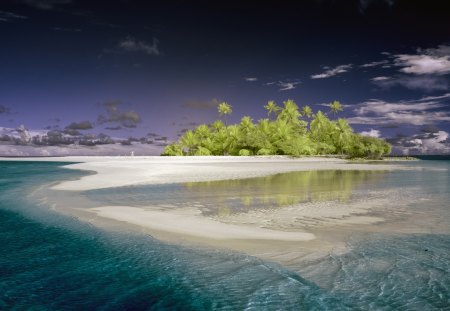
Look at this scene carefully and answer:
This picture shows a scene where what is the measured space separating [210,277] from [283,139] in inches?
2855

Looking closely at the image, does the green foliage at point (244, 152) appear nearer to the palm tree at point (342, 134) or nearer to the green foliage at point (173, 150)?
the green foliage at point (173, 150)

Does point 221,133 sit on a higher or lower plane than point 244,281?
higher

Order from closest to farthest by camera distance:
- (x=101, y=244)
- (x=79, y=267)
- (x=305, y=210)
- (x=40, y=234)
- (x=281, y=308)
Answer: (x=281, y=308) < (x=79, y=267) < (x=101, y=244) < (x=40, y=234) < (x=305, y=210)

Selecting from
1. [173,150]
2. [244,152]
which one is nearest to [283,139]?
[244,152]

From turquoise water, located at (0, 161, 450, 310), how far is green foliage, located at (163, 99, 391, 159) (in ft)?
223

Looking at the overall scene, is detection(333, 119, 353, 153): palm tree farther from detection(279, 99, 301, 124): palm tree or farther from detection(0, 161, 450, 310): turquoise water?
detection(0, 161, 450, 310): turquoise water

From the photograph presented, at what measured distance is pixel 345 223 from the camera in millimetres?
10781

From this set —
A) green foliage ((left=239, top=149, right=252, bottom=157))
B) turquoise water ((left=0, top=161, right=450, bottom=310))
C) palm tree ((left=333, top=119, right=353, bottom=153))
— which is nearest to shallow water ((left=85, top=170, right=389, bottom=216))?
turquoise water ((left=0, top=161, right=450, bottom=310))

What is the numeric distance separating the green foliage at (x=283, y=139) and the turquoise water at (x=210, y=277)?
68054 millimetres

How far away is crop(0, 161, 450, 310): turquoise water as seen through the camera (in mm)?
5727

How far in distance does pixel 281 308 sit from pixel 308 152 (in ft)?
242

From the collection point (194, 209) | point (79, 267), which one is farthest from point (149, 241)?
point (194, 209)

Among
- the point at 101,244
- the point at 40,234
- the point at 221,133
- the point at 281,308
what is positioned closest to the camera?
the point at 281,308

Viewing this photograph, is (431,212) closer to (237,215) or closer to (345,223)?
(345,223)
